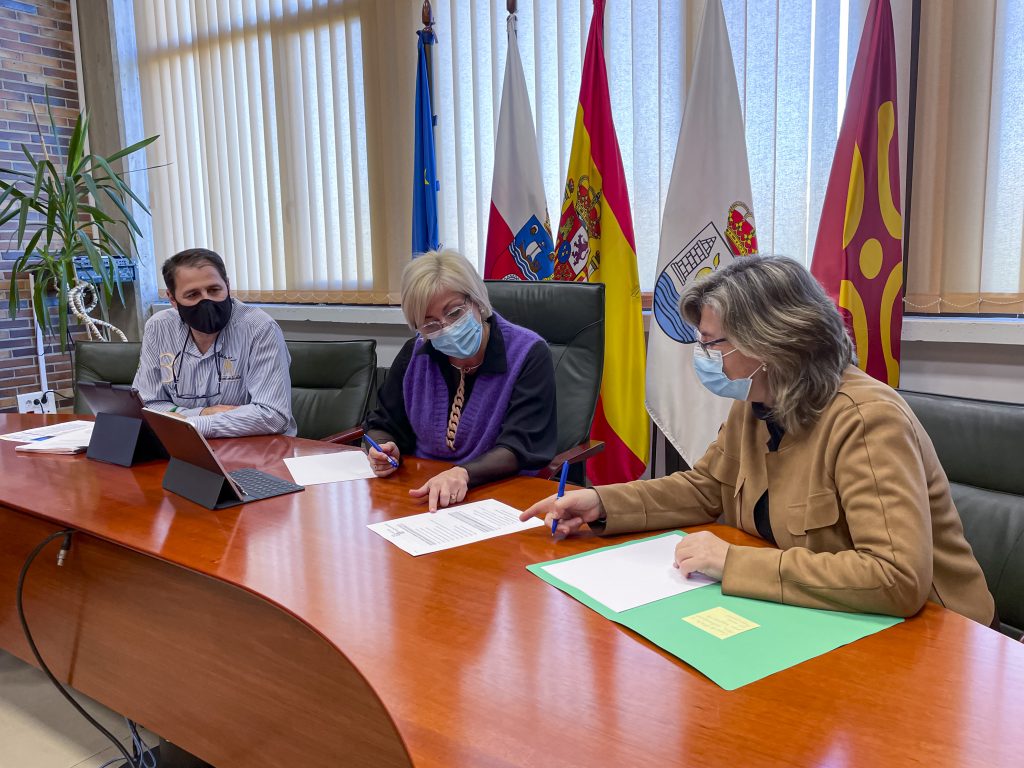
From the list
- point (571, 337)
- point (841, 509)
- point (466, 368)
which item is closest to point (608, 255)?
point (571, 337)

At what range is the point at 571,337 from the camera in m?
2.38

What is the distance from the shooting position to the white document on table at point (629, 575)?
1.07 m

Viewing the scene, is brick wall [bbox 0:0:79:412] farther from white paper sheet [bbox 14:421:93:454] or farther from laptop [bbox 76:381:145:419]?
laptop [bbox 76:381:145:419]

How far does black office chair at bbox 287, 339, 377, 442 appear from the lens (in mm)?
2707

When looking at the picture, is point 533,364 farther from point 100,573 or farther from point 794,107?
point 794,107

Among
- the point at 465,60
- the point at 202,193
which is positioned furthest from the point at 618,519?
the point at 202,193

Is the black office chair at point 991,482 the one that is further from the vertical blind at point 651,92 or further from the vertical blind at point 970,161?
the vertical blind at point 651,92

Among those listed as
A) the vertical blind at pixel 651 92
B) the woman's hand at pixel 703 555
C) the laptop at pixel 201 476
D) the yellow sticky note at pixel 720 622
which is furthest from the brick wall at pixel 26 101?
the yellow sticky note at pixel 720 622

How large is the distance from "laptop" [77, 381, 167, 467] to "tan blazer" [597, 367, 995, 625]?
125cm

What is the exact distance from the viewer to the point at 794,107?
2551 millimetres

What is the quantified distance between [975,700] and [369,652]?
2.24ft

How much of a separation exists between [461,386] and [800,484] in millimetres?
1003

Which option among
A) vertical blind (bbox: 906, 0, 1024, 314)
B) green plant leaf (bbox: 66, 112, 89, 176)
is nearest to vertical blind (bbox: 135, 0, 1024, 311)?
vertical blind (bbox: 906, 0, 1024, 314)

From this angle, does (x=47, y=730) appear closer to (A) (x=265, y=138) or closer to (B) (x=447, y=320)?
(B) (x=447, y=320)
